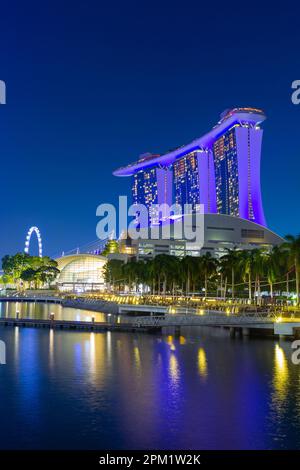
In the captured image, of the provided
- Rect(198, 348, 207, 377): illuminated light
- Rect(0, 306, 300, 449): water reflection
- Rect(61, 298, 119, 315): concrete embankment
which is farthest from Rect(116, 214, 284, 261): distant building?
Rect(198, 348, 207, 377): illuminated light

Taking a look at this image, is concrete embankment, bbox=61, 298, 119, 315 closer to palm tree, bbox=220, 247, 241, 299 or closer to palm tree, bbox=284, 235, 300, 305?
palm tree, bbox=220, 247, 241, 299

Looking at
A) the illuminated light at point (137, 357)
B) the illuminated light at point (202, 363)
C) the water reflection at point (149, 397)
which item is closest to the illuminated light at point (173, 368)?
the water reflection at point (149, 397)

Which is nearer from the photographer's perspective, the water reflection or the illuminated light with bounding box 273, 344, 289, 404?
the water reflection

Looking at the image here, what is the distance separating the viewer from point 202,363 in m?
42.6

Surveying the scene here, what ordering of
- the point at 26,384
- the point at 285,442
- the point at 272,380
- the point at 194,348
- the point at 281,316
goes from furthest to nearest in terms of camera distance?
the point at 281,316, the point at 194,348, the point at 272,380, the point at 26,384, the point at 285,442

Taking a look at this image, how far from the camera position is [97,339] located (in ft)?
189

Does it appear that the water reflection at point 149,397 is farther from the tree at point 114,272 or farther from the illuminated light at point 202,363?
the tree at point 114,272

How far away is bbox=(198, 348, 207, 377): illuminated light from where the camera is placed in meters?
38.8

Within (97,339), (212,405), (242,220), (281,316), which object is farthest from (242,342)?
(242,220)

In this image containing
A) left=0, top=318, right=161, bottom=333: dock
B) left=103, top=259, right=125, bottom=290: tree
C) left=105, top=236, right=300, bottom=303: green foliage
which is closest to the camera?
left=0, top=318, right=161, bottom=333: dock

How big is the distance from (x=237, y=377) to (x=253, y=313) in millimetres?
26473

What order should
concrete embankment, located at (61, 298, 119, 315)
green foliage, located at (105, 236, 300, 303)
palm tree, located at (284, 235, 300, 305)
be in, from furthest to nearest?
concrete embankment, located at (61, 298, 119, 315), green foliage, located at (105, 236, 300, 303), palm tree, located at (284, 235, 300, 305)

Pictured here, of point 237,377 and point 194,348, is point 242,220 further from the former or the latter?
point 237,377

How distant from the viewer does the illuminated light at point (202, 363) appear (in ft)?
127
